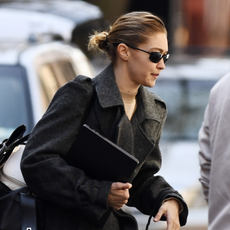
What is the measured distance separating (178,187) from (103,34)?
8.43 feet

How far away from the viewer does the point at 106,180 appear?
2.20 meters

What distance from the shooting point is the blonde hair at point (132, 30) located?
231 centimetres

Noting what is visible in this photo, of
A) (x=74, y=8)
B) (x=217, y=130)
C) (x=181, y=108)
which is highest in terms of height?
(x=217, y=130)

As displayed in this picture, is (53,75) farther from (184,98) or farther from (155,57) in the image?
(155,57)

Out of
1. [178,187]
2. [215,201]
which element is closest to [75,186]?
[215,201]

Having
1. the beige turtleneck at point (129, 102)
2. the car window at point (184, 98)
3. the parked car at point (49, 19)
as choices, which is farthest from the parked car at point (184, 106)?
the beige turtleneck at point (129, 102)

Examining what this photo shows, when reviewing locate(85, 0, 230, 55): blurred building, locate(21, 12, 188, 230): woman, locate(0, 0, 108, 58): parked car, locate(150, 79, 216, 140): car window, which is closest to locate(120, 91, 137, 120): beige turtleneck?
locate(21, 12, 188, 230): woman

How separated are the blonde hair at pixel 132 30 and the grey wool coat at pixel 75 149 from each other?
0.12 metres

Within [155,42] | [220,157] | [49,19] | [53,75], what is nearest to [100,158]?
[155,42]

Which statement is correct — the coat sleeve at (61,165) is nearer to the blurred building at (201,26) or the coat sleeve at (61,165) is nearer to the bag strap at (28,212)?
the bag strap at (28,212)

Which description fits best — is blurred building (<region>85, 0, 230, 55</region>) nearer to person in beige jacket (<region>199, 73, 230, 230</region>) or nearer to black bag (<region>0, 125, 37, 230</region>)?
person in beige jacket (<region>199, 73, 230, 230</region>)

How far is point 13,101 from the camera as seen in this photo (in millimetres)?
4316

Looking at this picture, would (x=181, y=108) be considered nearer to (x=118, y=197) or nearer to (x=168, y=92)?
(x=168, y=92)

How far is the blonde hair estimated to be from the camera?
231 cm
